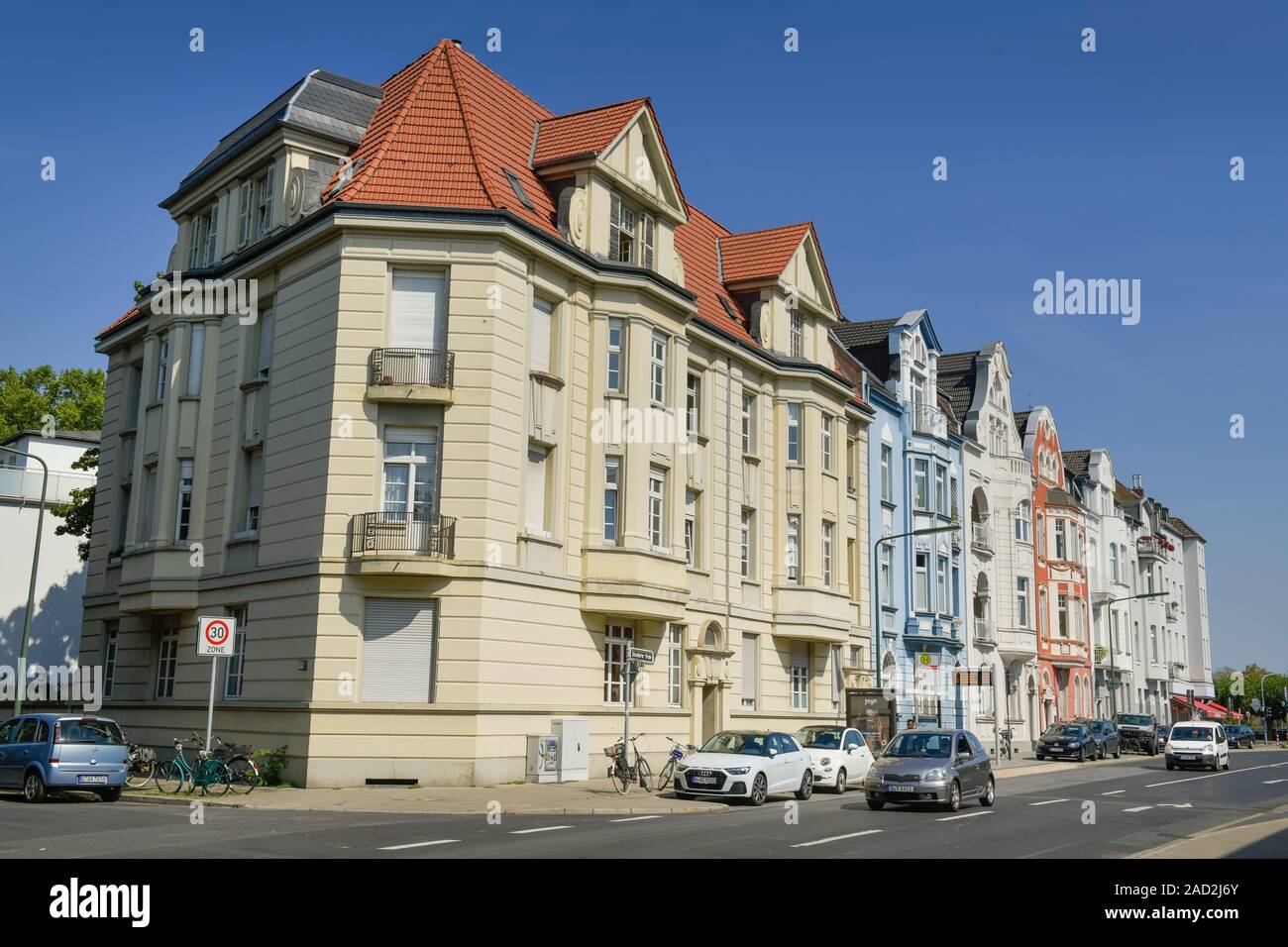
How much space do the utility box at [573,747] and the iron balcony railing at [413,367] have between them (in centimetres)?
795

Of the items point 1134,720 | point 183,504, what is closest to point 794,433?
point 183,504

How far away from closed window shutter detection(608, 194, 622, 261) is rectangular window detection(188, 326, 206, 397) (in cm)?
1082

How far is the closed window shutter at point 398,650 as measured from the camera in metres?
24.9

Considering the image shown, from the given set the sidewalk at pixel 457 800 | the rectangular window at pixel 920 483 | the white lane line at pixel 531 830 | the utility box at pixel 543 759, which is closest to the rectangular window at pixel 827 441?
the rectangular window at pixel 920 483

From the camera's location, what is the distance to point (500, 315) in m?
26.6

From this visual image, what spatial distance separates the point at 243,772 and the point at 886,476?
29740 mm

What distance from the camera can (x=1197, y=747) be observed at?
41594 millimetres

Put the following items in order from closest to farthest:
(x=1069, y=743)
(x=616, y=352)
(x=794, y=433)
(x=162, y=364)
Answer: (x=616, y=352) → (x=162, y=364) → (x=794, y=433) → (x=1069, y=743)

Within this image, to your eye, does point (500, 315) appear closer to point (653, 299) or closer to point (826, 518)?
point (653, 299)

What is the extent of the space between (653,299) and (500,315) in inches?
215

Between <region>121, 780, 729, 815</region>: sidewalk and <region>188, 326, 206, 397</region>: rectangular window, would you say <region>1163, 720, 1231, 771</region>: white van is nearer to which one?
<region>121, 780, 729, 815</region>: sidewalk

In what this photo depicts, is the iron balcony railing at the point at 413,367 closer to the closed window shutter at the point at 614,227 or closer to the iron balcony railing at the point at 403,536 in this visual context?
the iron balcony railing at the point at 403,536

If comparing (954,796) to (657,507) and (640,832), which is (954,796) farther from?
(657,507)
